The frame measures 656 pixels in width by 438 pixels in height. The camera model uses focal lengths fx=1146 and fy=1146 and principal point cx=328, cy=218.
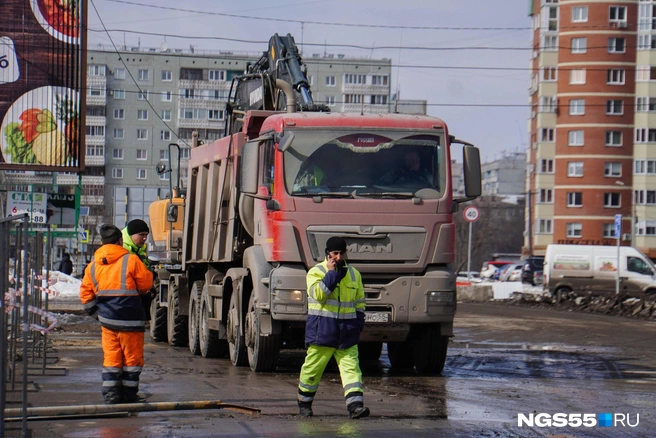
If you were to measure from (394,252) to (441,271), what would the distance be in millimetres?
622

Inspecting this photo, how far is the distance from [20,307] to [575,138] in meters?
75.8

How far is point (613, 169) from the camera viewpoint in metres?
83.1

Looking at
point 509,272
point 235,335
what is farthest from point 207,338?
point 509,272

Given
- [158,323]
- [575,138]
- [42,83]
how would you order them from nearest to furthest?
[158,323] < [42,83] < [575,138]

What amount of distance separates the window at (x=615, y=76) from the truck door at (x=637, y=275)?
43.7 metres

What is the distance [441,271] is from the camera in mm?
13258

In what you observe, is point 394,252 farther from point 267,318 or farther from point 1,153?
point 1,153

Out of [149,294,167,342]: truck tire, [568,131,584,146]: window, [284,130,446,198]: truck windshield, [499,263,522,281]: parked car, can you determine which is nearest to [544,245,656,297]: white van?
[499,263,522,281]: parked car

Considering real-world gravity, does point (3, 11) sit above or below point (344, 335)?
above

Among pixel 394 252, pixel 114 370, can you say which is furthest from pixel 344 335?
pixel 394 252

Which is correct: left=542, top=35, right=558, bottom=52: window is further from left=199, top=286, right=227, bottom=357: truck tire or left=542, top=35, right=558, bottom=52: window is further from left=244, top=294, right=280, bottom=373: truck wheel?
left=244, top=294, right=280, bottom=373: truck wheel

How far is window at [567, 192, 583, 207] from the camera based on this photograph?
83625mm

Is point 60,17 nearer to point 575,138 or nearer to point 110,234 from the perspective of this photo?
point 110,234

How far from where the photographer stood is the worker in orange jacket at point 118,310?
9.91 meters
